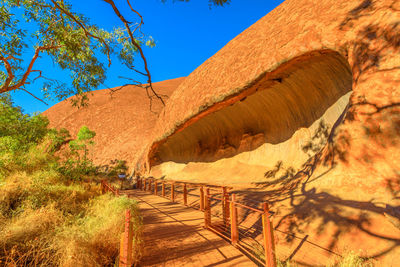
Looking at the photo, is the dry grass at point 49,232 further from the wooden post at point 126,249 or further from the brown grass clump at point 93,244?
the wooden post at point 126,249

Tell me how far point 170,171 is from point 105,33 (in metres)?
14.0

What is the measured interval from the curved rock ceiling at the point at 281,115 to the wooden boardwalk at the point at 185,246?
644cm

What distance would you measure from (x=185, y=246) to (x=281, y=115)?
904 centimetres

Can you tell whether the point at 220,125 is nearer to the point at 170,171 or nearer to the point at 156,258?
the point at 170,171

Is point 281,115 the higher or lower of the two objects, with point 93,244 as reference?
higher

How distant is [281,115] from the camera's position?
11.0 metres

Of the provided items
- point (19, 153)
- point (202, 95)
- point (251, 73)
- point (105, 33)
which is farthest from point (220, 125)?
point (19, 153)

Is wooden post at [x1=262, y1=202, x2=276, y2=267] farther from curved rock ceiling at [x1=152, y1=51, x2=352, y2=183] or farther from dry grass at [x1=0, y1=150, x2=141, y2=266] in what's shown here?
curved rock ceiling at [x1=152, y1=51, x2=352, y2=183]

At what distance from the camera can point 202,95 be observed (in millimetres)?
12047

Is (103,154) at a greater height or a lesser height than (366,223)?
greater

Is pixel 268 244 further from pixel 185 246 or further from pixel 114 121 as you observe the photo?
pixel 114 121

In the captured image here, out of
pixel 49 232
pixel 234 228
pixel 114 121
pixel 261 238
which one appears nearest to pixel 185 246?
pixel 234 228

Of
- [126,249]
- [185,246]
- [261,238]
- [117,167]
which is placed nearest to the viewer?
[126,249]

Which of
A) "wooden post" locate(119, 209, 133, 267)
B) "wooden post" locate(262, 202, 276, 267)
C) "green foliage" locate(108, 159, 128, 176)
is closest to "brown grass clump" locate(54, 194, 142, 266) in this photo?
"wooden post" locate(119, 209, 133, 267)
